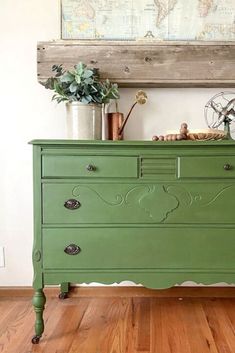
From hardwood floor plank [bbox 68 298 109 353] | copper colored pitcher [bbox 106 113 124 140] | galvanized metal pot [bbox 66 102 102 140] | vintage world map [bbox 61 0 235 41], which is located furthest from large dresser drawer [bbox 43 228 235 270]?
vintage world map [bbox 61 0 235 41]

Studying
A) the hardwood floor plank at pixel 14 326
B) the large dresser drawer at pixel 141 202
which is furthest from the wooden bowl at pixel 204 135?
the hardwood floor plank at pixel 14 326

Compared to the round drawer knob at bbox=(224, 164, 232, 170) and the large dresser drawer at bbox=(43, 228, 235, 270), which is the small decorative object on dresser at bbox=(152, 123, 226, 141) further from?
the large dresser drawer at bbox=(43, 228, 235, 270)

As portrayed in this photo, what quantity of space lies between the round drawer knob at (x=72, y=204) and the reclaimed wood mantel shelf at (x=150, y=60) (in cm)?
82

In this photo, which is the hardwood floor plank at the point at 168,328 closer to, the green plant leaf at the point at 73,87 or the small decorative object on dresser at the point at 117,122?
the small decorative object on dresser at the point at 117,122

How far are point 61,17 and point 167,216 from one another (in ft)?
4.42

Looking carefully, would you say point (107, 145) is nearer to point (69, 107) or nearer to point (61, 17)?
point (69, 107)

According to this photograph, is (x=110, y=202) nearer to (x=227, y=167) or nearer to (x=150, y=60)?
(x=227, y=167)

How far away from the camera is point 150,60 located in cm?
202

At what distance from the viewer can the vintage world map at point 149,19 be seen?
80.4 inches

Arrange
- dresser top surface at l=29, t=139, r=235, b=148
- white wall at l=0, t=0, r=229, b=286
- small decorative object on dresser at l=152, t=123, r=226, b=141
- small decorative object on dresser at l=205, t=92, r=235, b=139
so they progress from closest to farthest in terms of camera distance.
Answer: dresser top surface at l=29, t=139, r=235, b=148
small decorative object on dresser at l=152, t=123, r=226, b=141
small decorative object on dresser at l=205, t=92, r=235, b=139
white wall at l=0, t=0, r=229, b=286

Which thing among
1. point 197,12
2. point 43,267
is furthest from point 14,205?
point 197,12

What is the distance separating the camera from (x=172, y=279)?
165 centimetres

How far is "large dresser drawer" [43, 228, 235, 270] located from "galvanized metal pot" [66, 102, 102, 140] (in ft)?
1.60

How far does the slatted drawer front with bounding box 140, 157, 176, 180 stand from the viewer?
162 cm
